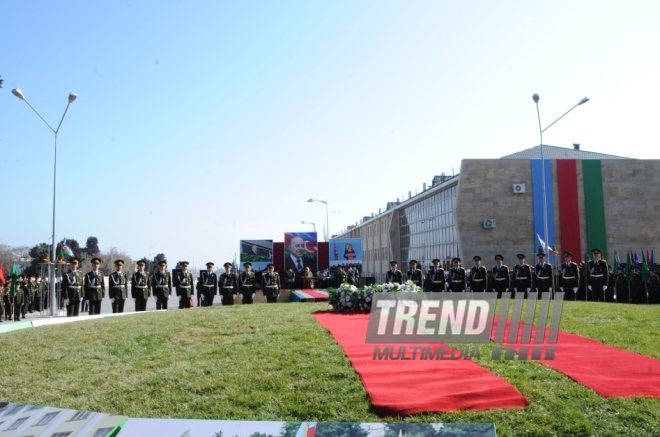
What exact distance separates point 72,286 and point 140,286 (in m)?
1.76

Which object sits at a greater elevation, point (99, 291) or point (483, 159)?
point (483, 159)

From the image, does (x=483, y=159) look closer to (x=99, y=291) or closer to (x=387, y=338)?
(x=99, y=291)

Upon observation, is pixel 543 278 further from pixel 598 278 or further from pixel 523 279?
pixel 598 278

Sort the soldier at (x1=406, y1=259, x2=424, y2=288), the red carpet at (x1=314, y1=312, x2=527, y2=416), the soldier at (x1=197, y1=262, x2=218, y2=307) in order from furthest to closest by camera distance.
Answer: the soldier at (x1=197, y1=262, x2=218, y2=307)
the soldier at (x1=406, y1=259, x2=424, y2=288)
the red carpet at (x1=314, y1=312, x2=527, y2=416)

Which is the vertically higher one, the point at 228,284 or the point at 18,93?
the point at 18,93

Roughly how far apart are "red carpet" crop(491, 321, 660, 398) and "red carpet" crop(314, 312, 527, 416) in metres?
0.91

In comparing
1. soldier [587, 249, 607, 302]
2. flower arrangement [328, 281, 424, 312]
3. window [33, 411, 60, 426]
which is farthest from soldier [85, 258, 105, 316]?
soldier [587, 249, 607, 302]

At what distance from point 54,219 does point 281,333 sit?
1395cm

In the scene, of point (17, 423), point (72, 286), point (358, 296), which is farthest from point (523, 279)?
point (17, 423)

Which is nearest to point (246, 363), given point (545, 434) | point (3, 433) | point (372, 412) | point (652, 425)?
point (372, 412)

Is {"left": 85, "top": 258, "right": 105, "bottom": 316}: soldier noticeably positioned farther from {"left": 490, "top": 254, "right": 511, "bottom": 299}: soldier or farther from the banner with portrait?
the banner with portrait

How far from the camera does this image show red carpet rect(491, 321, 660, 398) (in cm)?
554

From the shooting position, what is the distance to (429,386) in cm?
571

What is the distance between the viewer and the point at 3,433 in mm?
4305
